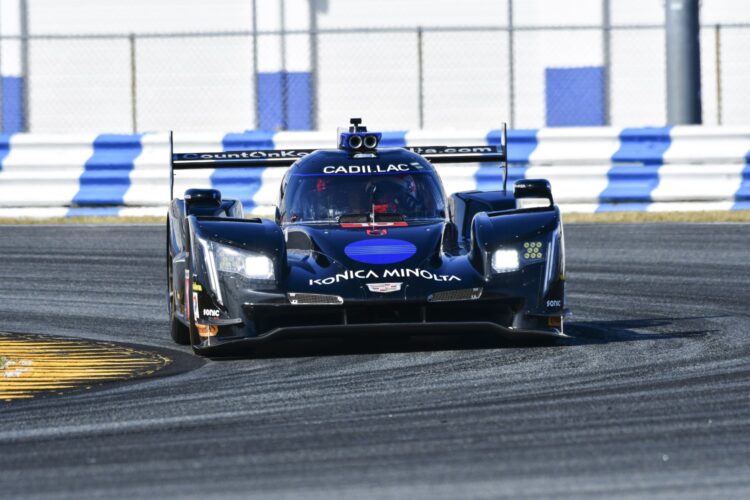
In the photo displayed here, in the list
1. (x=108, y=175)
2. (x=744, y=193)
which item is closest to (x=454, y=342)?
(x=744, y=193)

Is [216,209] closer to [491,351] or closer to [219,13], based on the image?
[491,351]

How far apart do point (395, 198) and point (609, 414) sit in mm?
3607

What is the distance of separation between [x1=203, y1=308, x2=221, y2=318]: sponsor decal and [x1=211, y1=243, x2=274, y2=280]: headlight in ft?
0.75

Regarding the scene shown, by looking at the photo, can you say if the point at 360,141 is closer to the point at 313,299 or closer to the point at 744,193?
the point at 313,299

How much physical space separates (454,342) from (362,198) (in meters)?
1.26

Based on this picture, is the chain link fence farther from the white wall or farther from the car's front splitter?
the car's front splitter

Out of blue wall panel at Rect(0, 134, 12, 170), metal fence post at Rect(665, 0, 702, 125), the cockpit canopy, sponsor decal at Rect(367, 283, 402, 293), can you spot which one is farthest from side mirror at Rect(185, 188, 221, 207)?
metal fence post at Rect(665, 0, 702, 125)

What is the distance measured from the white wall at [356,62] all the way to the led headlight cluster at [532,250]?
20.5m

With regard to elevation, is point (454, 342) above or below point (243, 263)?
below

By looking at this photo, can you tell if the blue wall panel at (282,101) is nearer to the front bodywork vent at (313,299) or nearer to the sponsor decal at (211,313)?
the sponsor decal at (211,313)

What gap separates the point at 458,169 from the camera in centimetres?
1738

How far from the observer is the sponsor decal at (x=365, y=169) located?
1018 cm

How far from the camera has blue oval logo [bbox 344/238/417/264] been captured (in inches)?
350

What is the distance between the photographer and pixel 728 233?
15.6m
